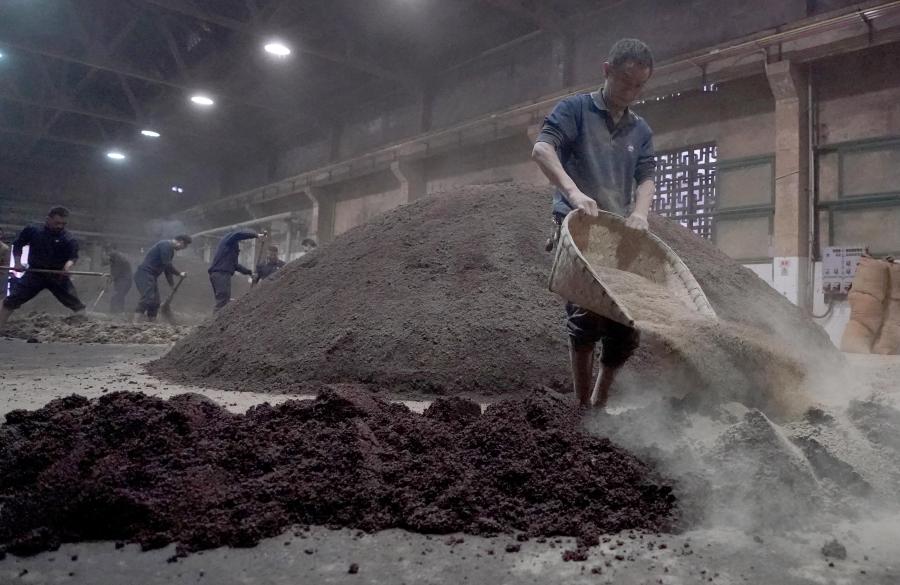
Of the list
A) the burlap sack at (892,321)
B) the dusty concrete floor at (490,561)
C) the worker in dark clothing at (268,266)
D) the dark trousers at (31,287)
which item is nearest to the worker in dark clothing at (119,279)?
the worker in dark clothing at (268,266)

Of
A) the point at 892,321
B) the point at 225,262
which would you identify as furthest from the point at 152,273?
the point at 892,321

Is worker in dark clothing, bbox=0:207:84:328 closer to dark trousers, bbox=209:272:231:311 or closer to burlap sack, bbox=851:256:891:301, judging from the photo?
dark trousers, bbox=209:272:231:311

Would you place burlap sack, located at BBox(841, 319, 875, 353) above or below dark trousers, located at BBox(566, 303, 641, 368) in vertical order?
above

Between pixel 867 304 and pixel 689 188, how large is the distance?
3057 mm

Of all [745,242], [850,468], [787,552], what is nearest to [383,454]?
[787,552]

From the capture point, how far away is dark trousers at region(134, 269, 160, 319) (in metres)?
9.70

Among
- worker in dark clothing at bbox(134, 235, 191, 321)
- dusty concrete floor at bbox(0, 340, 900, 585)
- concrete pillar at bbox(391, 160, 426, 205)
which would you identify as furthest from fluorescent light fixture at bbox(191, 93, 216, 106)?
dusty concrete floor at bbox(0, 340, 900, 585)

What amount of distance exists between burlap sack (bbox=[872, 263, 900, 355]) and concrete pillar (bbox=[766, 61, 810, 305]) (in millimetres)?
938

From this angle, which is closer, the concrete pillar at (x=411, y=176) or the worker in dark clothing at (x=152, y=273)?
the worker in dark clothing at (x=152, y=273)

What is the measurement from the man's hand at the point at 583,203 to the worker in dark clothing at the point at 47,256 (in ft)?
25.3

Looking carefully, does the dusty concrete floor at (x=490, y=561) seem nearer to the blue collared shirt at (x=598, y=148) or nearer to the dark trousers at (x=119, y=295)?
the blue collared shirt at (x=598, y=148)

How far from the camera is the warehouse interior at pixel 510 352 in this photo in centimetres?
→ 138

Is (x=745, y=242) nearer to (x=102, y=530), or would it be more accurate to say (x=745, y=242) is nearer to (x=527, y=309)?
(x=527, y=309)

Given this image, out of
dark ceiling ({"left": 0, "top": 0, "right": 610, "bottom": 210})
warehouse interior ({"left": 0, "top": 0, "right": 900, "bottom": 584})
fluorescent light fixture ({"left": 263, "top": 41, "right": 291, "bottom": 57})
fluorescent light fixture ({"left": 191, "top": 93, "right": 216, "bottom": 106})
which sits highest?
dark ceiling ({"left": 0, "top": 0, "right": 610, "bottom": 210})
